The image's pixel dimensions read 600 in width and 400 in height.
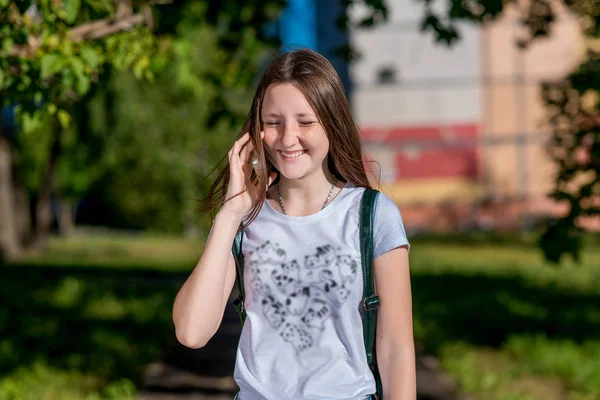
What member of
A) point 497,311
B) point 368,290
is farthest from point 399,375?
point 497,311

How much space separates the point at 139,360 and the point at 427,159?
20323 mm

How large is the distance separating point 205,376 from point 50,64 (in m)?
3.73

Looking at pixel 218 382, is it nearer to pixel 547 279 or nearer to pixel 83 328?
pixel 83 328

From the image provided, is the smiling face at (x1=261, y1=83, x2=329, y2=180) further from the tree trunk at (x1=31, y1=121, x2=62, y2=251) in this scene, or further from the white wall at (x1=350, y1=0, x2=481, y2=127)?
the white wall at (x1=350, y1=0, x2=481, y2=127)

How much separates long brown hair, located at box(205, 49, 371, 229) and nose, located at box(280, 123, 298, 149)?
7cm

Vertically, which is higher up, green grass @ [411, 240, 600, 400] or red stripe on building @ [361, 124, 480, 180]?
red stripe on building @ [361, 124, 480, 180]

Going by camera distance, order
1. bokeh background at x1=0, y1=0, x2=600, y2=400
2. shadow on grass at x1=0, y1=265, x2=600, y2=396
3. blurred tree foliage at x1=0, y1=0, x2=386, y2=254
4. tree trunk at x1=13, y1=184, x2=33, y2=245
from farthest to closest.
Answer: tree trunk at x1=13, y1=184, x2=33, y2=245
shadow on grass at x1=0, y1=265, x2=600, y2=396
bokeh background at x1=0, y1=0, x2=600, y2=400
blurred tree foliage at x1=0, y1=0, x2=386, y2=254

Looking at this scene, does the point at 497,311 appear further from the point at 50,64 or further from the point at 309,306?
the point at 309,306

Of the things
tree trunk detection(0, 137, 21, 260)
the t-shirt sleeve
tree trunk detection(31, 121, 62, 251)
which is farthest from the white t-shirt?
tree trunk detection(31, 121, 62, 251)

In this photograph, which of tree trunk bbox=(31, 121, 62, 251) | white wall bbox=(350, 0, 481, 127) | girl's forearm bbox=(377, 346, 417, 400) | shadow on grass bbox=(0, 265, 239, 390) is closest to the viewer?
girl's forearm bbox=(377, 346, 417, 400)

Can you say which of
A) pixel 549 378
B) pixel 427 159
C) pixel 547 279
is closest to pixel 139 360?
pixel 549 378

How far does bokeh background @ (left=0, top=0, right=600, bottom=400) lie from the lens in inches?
214

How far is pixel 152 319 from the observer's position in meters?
9.87

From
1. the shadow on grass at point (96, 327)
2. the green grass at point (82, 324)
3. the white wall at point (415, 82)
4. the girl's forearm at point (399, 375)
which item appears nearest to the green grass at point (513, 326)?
the shadow on grass at point (96, 327)
